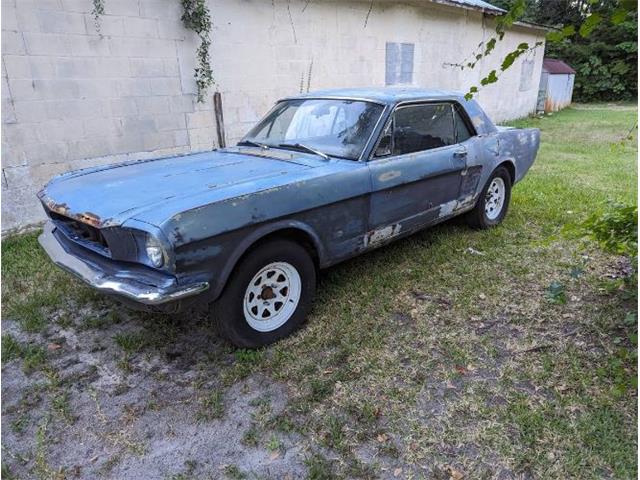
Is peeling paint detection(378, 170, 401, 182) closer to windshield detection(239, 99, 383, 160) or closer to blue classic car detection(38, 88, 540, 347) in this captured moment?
blue classic car detection(38, 88, 540, 347)

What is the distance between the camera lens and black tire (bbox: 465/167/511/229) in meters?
4.93

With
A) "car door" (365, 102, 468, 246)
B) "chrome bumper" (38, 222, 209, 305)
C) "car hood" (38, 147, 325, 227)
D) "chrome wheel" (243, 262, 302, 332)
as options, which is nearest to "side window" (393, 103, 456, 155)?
"car door" (365, 102, 468, 246)

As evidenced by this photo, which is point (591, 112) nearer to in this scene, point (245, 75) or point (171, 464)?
point (245, 75)

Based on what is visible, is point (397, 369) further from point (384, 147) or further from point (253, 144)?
point (253, 144)

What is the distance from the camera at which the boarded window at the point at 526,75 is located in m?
15.9

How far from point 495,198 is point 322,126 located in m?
2.40

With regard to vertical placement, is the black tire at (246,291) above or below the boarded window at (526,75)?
below

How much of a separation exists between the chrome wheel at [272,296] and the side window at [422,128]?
A: 1345 millimetres

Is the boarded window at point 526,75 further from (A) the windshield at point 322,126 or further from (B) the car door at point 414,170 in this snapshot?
(A) the windshield at point 322,126

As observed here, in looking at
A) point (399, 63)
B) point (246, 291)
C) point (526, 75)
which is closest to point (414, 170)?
point (246, 291)

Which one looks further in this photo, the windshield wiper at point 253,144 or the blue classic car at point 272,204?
the windshield wiper at point 253,144

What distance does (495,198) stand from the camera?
5.22 metres

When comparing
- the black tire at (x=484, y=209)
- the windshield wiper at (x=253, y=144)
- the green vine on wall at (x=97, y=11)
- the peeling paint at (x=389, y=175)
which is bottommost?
the black tire at (x=484, y=209)

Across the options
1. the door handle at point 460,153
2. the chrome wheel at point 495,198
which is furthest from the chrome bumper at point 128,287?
the chrome wheel at point 495,198
